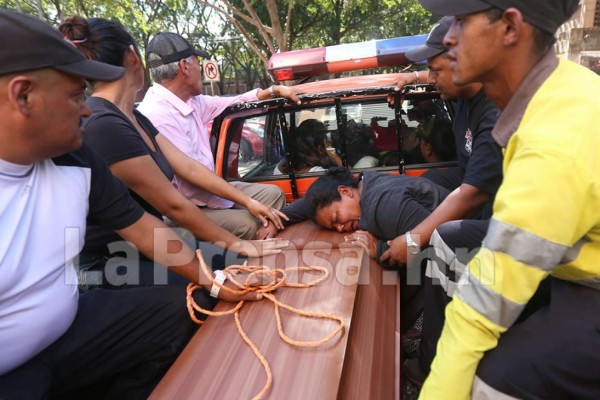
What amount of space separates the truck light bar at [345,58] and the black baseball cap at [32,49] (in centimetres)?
299

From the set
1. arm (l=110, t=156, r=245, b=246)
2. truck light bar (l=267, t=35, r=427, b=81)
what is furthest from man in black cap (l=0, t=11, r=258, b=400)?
truck light bar (l=267, t=35, r=427, b=81)

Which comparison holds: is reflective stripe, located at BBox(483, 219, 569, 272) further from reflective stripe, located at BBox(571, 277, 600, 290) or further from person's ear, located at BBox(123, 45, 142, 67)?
person's ear, located at BBox(123, 45, 142, 67)

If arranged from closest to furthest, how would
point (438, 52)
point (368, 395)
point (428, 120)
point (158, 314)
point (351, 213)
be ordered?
point (368, 395), point (158, 314), point (438, 52), point (351, 213), point (428, 120)

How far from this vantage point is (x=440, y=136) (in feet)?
9.18

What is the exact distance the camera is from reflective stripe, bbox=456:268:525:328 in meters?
0.87

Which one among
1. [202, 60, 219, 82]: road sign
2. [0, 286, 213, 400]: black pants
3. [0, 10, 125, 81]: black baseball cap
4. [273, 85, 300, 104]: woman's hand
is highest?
[202, 60, 219, 82]: road sign

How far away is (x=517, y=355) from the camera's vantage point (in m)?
0.95

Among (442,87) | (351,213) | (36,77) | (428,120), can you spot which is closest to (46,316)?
(36,77)

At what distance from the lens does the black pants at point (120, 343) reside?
138cm

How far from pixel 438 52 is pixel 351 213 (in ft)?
3.19

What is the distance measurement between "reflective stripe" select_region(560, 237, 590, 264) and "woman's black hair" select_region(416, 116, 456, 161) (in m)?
1.96

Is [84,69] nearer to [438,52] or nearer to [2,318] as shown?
[2,318]

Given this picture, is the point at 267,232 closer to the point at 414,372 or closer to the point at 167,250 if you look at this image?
the point at 167,250

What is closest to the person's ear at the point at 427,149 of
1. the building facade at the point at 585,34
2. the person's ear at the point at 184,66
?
the person's ear at the point at 184,66
